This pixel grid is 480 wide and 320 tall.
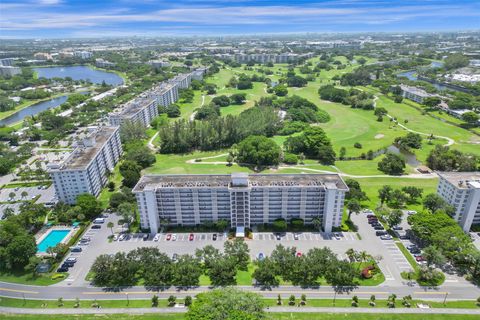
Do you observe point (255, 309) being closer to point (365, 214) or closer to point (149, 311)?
point (149, 311)

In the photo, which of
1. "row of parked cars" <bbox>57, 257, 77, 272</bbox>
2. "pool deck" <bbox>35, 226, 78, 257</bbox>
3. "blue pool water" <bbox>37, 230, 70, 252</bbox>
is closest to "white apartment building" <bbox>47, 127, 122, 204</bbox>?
"pool deck" <bbox>35, 226, 78, 257</bbox>

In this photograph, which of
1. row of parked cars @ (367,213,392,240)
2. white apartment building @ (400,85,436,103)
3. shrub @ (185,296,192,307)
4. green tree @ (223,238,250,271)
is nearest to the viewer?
shrub @ (185,296,192,307)

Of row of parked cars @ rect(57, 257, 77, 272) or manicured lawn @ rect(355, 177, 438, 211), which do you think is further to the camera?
manicured lawn @ rect(355, 177, 438, 211)

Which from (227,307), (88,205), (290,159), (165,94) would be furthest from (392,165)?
(165,94)

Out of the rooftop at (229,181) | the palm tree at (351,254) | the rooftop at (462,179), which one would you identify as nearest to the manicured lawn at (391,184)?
the rooftop at (462,179)

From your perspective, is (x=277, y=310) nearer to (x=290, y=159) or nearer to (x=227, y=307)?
(x=227, y=307)

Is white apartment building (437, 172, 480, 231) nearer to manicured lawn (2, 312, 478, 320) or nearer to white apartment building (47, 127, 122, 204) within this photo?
manicured lawn (2, 312, 478, 320)

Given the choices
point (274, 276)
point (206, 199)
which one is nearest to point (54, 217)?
point (206, 199)
